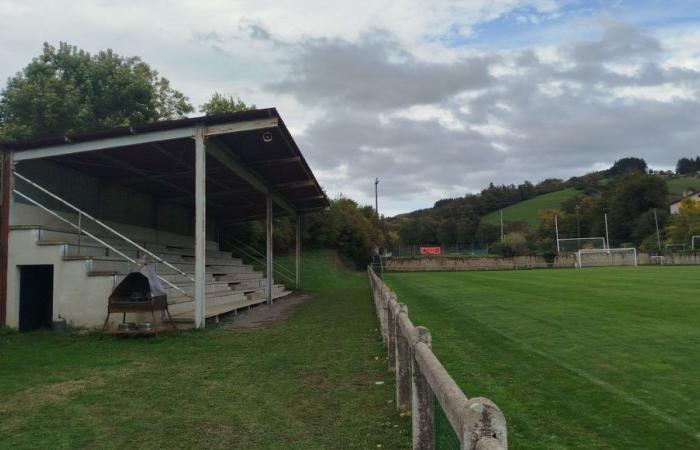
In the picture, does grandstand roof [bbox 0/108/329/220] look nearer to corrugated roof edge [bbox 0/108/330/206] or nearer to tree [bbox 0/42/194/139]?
corrugated roof edge [bbox 0/108/330/206]

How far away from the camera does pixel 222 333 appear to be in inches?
441

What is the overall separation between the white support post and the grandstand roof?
0.40 m

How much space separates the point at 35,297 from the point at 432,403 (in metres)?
11.6

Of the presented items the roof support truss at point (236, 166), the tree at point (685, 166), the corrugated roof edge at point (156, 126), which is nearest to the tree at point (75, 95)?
the roof support truss at point (236, 166)

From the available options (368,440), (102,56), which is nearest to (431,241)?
(102,56)

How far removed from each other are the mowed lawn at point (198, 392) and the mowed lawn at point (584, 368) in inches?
46.6

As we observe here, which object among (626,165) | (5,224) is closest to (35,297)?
(5,224)

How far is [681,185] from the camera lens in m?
123

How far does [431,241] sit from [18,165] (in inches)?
3638

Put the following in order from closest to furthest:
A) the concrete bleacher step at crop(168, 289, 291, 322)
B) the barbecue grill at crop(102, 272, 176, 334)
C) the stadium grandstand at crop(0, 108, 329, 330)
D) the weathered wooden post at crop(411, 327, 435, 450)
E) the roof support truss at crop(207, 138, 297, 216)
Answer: the weathered wooden post at crop(411, 327, 435, 450)
the barbecue grill at crop(102, 272, 176, 334)
the stadium grandstand at crop(0, 108, 329, 330)
the concrete bleacher step at crop(168, 289, 291, 322)
the roof support truss at crop(207, 138, 297, 216)

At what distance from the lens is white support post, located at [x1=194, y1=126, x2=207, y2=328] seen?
11.5 metres

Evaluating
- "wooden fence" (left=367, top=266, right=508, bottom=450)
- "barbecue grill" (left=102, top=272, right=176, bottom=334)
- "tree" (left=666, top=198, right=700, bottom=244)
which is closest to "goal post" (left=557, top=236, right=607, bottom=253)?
"tree" (left=666, top=198, right=700, bottom=244)

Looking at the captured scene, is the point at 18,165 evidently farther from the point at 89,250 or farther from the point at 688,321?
the point at 688,321

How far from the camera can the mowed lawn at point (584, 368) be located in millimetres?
4512
